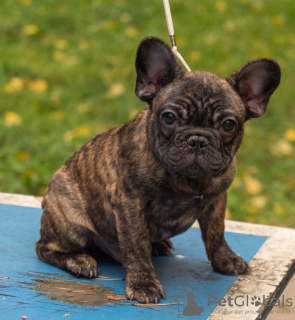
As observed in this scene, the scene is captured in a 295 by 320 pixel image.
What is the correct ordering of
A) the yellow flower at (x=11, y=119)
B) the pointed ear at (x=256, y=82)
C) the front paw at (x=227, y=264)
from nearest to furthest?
the pointed ear at (x=256, y=82)
the front paw at (x=227, y=264)
the yellow flower at (x=11, y=119)

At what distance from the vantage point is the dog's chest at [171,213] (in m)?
3.62

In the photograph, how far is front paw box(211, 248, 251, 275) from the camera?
4.07 m

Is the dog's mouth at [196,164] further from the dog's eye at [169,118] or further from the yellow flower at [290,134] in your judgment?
the yellow flower at [290,134]

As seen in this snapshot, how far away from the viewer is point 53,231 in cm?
403

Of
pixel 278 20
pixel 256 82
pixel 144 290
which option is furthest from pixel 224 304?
pixel 278 20

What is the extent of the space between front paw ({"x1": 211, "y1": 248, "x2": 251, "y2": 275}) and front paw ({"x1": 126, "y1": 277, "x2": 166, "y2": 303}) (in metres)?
0.57

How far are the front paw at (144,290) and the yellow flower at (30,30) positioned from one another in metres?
6.62

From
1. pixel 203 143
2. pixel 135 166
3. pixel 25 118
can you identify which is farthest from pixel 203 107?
pixel 25 118

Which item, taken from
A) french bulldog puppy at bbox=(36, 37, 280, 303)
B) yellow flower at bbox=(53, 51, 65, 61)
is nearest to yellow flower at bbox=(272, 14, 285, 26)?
yellow flower at bbox=(53, 51, 65, 61)

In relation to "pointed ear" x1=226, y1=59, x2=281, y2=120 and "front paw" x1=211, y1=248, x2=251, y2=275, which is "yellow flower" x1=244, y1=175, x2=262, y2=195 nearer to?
"front paw" x1=211, y1=248, x2=251, y2=275

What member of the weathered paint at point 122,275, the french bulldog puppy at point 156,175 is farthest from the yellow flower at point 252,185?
the french bulldog puppy at point 156,175

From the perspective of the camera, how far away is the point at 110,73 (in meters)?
8.63

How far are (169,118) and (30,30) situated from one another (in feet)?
21.7

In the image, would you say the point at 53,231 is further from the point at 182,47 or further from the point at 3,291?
the point at 182,47
